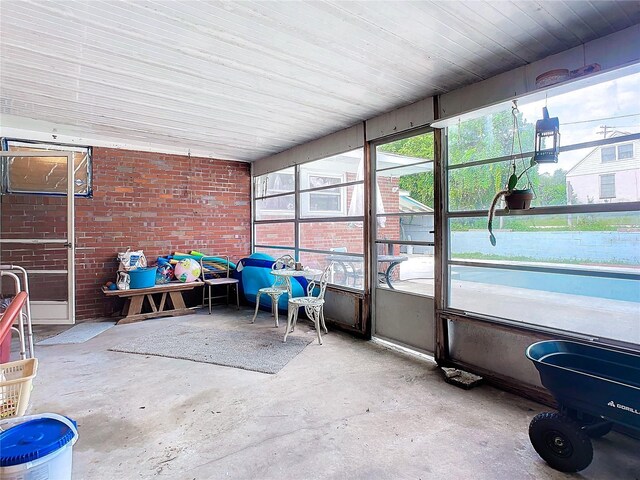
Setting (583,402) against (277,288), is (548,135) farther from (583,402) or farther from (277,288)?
(277,288)

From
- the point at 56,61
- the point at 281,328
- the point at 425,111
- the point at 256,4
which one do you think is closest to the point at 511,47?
the point at 425,111

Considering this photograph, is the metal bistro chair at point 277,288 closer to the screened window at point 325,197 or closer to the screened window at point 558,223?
the screened window at point 325,197

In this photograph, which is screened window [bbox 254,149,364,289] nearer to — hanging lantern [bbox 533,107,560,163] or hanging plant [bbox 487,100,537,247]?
hanging plant [bbox 487,100,537,247]

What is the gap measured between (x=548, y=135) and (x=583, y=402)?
5.98ft

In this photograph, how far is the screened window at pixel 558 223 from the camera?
2.44 m

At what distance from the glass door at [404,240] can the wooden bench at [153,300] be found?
3.16 m

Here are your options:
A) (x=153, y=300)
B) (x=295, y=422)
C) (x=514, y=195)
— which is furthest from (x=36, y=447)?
(x=153, y=300)

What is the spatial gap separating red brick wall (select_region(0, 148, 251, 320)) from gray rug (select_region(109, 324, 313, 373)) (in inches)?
69.6

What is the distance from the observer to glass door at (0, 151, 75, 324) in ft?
15.2

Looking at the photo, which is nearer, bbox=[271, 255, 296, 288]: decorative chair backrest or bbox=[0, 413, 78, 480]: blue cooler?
bbox=[0, 413, 78, 480]: blue cooler

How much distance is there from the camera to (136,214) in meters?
5.79

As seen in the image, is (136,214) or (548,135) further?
(136,214)

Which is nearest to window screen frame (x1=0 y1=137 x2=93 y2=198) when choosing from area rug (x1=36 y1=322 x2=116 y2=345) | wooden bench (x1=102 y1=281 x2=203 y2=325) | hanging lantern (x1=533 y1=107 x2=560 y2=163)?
wooden bench (x1=102 y1=281 x2=203 y2=325)

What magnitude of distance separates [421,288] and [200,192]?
14.4ft
